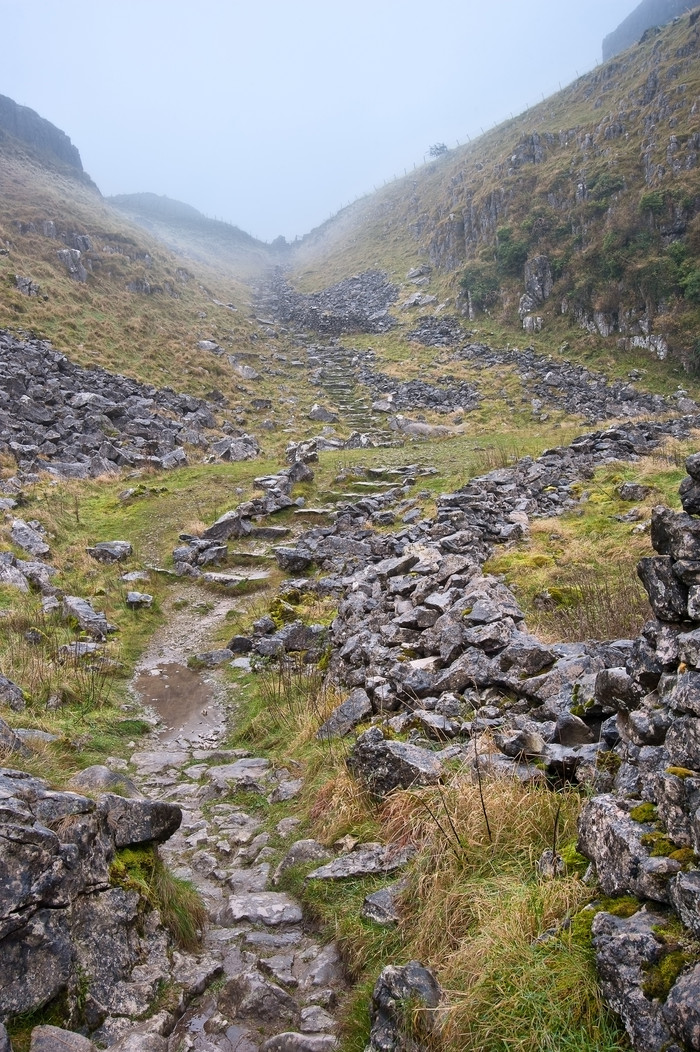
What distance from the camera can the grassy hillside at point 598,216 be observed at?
108ft

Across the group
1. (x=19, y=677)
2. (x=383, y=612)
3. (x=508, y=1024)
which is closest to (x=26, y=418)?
(x=19, y=677)

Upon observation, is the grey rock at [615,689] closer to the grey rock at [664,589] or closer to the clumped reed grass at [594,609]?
the grey rock at [664,589]

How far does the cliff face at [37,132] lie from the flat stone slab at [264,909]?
88209mm

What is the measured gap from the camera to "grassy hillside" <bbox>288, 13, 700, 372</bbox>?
32875 millimetres

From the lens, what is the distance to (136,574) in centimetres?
1410

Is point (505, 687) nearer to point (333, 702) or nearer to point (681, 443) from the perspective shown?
point (333, 702)

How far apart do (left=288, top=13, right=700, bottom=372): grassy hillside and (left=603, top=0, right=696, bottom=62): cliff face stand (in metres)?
56.1

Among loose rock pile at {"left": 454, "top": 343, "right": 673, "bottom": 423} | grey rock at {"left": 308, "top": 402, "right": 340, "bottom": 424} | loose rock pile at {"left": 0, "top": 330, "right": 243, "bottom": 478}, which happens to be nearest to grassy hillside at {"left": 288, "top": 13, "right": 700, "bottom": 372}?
loose rock pile at {"left": 454, "top": 343, "right": 673, "bottom": 423}

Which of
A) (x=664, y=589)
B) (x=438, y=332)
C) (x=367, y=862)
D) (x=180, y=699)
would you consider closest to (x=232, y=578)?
(x=180, y=699)

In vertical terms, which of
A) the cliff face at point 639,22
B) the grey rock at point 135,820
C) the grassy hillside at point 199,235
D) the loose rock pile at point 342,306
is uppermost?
the cliff face at point 639,22

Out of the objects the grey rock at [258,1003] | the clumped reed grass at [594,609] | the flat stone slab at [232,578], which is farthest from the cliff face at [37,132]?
the grey rock at [258,1003]

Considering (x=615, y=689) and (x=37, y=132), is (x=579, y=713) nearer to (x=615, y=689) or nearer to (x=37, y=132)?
(x=615, y=689)

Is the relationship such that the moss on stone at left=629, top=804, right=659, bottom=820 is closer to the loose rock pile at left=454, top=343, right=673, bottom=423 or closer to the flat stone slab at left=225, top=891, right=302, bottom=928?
the flat stone slab at left=225, top=891, right=302, bottom=928

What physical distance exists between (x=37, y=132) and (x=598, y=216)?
7226 centimetres
